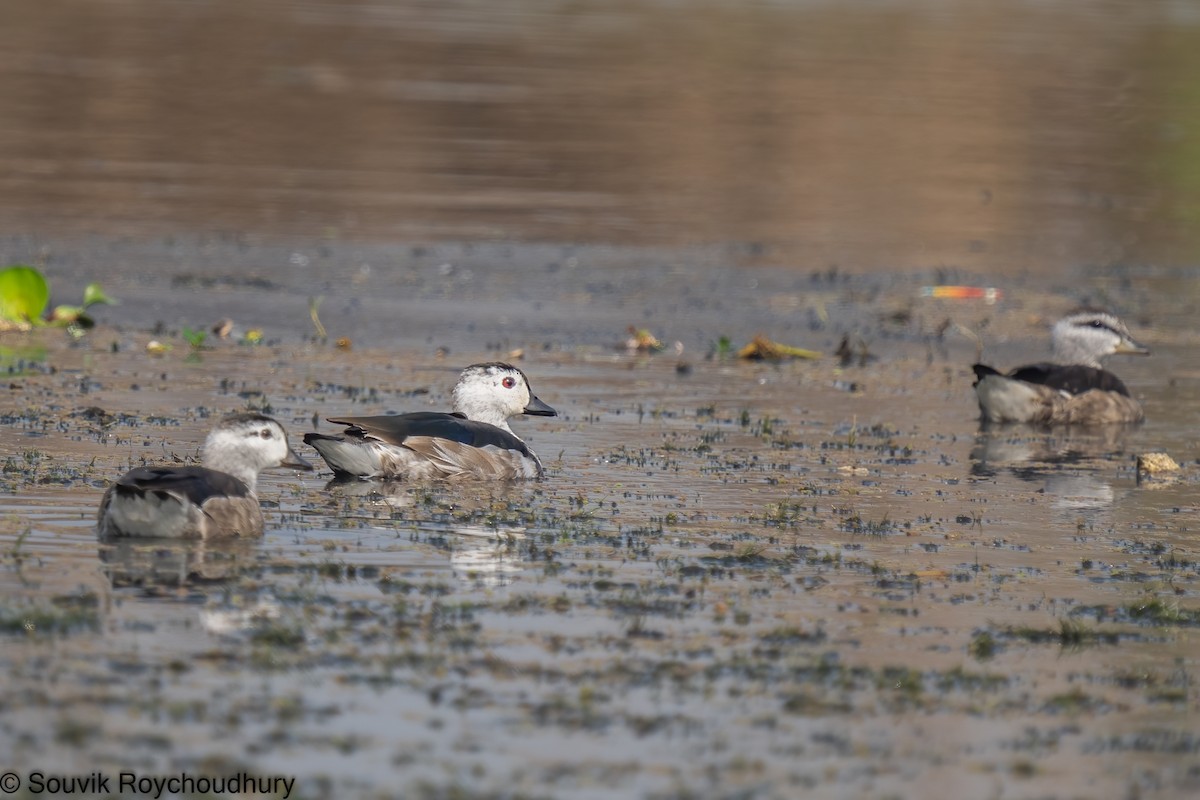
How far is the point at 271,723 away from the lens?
21.2 feet

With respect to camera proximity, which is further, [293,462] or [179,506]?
[293,462]

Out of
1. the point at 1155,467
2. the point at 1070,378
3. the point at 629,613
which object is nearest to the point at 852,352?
the point at 1070,378

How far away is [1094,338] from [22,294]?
812cm

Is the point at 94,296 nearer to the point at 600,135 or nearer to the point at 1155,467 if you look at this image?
the point at 1155,467

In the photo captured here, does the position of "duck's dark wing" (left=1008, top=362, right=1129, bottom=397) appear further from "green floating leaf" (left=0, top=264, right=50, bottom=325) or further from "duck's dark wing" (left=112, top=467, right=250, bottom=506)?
"green floating leaf" (left=0, top=264, right=50, bottom=325)

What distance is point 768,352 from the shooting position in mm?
15664

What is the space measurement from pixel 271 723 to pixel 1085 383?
8954 mm

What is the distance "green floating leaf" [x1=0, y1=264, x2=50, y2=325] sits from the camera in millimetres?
15156

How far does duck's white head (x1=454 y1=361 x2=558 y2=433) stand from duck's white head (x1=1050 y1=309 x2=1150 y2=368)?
5260mm

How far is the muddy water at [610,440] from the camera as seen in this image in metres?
6.64

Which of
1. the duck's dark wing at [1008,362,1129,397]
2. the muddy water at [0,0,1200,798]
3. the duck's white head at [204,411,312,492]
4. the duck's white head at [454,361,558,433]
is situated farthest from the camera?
the duck's dark wing at [1008,362,1129,397]

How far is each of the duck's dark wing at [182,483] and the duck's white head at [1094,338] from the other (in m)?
8.25

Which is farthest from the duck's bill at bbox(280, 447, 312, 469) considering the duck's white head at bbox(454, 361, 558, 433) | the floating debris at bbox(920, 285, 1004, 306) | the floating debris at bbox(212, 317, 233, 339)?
the floating debris at bbox(920, 285, 1004, 306)

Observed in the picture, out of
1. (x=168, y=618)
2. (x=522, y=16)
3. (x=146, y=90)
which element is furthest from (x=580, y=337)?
(x=522, y=16)
